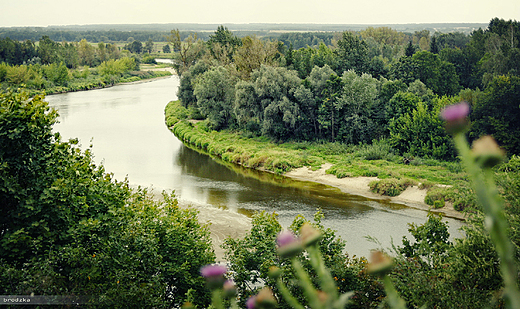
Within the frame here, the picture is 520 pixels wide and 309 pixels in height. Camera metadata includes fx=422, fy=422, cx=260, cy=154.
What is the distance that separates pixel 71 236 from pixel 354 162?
26471 mm

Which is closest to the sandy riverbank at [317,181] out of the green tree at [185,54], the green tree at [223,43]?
the green tree at [223,43]

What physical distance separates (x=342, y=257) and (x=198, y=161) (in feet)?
95.2

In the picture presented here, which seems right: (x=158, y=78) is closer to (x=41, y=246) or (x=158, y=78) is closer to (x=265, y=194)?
(x=265, y=194)

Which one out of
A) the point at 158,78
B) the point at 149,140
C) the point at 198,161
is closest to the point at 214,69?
the point at 149,140

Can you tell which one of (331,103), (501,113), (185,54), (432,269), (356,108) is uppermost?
(185,54)

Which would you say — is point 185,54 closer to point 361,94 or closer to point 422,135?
point 361,94

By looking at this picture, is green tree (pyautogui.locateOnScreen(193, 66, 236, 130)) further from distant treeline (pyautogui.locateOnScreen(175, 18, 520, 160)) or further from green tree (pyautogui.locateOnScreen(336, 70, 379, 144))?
green tree (pyautogui.locateOnScreen(336, 70, 379, 144))

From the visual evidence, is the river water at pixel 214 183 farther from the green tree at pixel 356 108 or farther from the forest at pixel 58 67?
the forest at pixel 58 67

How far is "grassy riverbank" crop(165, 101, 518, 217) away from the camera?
28.9 metres

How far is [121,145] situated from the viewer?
45.1 metres

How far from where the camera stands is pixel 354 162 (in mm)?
35375

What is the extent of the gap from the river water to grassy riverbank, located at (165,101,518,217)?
1484 millimetres

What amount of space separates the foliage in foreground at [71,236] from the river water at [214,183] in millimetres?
3368

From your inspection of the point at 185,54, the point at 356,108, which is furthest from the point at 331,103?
the point at 185,54
